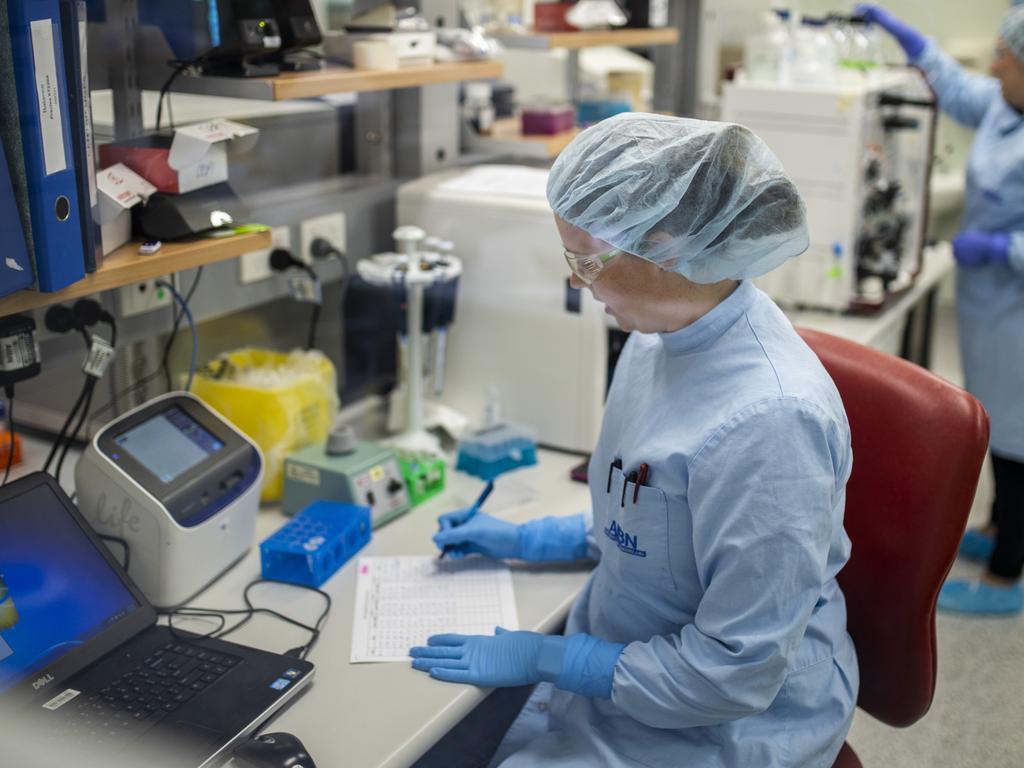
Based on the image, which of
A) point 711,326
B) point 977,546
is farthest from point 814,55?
point 711,326

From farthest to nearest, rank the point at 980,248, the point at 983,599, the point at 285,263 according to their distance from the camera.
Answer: the point at 983,599 → the point at 980,248 → the point at 285,263

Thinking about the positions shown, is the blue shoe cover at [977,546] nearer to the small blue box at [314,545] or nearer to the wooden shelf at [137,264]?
the small blue box at [314,545]

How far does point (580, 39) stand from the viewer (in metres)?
2.56

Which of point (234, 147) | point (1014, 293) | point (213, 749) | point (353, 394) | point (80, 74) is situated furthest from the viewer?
point (1014, 293)

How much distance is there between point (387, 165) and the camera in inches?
90.9

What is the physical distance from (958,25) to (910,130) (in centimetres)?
243

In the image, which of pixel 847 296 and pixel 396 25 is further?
pixel 847 296

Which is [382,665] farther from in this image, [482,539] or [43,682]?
[43,682]

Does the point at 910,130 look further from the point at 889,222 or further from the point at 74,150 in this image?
the point at 74,150

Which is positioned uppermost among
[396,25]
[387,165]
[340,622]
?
[396,25]

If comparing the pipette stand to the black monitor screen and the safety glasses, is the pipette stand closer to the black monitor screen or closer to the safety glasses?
the black monitor screen

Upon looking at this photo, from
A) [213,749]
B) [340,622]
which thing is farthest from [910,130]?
[213,749]

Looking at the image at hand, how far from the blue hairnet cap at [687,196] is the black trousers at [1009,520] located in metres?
1.87

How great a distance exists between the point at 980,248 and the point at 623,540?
72.1 inches
